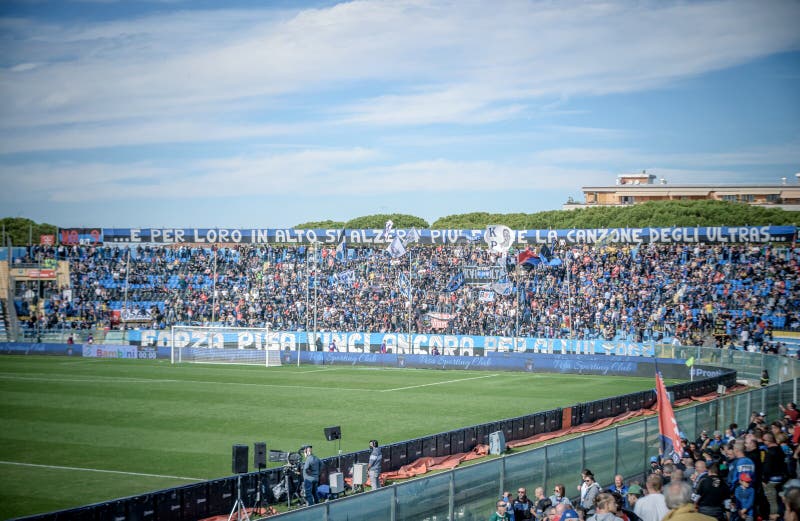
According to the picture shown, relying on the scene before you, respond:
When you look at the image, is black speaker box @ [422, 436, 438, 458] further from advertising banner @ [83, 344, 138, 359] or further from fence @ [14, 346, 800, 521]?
advertising banner @ [83, 344, 138, 359]

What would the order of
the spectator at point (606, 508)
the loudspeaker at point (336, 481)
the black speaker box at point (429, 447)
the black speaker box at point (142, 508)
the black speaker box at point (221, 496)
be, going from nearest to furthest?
the spectator at point (606, 508) < the black speaker box at point (142, 508) < the black speaker box at point (221, 496) < the loudspeaker at point (336, 481) < the black speaker box at point (429, 447)

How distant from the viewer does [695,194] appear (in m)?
140

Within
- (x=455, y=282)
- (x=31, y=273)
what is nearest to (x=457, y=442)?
(x=455, y=282)

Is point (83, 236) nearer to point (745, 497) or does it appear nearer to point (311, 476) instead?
point (311, 476)

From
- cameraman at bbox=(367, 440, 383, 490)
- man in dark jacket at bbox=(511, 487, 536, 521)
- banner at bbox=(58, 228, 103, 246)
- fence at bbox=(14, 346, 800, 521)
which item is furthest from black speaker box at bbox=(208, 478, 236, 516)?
banner at bbox=(58, 228, 103, 246)

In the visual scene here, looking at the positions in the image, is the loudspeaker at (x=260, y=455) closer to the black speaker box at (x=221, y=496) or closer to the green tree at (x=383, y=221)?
the black speaker box at (x=221, y=496)

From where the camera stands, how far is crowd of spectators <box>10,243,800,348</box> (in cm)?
5222

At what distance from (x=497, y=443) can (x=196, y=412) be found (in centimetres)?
1501

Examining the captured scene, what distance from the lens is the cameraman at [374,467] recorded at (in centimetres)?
2055

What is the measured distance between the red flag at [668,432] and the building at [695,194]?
390ft

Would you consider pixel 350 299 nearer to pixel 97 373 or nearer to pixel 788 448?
pixel 97 373

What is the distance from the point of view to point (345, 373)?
2013 inches

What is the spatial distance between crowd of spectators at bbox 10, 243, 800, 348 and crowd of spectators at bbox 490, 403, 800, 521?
34334 mm

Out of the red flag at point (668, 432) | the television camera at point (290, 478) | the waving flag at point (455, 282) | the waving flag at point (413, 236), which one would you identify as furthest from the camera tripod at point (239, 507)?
the waving flag at point (455, 282)
